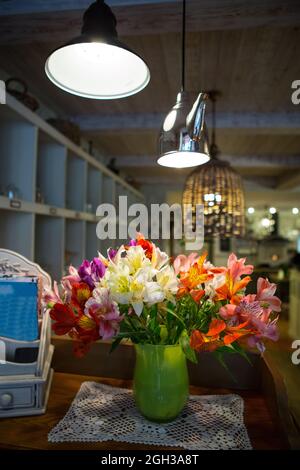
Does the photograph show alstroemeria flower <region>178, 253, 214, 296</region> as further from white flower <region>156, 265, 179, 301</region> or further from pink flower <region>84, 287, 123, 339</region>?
pink flower <region>84, 287, 123, 339</region>

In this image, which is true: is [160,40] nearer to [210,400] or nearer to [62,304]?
[62,304]

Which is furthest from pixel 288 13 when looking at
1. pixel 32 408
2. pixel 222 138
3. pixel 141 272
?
pixel 222 138

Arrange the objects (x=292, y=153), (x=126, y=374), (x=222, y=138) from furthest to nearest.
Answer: (x=292, y=153) → (x=222, y=138) → (x=126, y=374)

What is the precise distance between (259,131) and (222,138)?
0.76m

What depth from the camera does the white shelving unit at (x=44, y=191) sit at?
195 centimetres

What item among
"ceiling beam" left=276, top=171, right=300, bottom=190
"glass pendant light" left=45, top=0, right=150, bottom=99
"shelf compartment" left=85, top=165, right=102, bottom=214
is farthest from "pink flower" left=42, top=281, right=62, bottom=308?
"ceiling beam" left=276, top=171, right=300, bottom=190

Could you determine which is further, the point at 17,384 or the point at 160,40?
the point at 160,40

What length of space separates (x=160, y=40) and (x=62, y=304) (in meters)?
1.83

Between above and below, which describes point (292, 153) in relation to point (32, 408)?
above

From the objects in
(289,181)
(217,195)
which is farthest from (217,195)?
(289,181)

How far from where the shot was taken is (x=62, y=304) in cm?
80

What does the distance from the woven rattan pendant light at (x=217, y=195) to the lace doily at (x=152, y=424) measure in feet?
5.15
